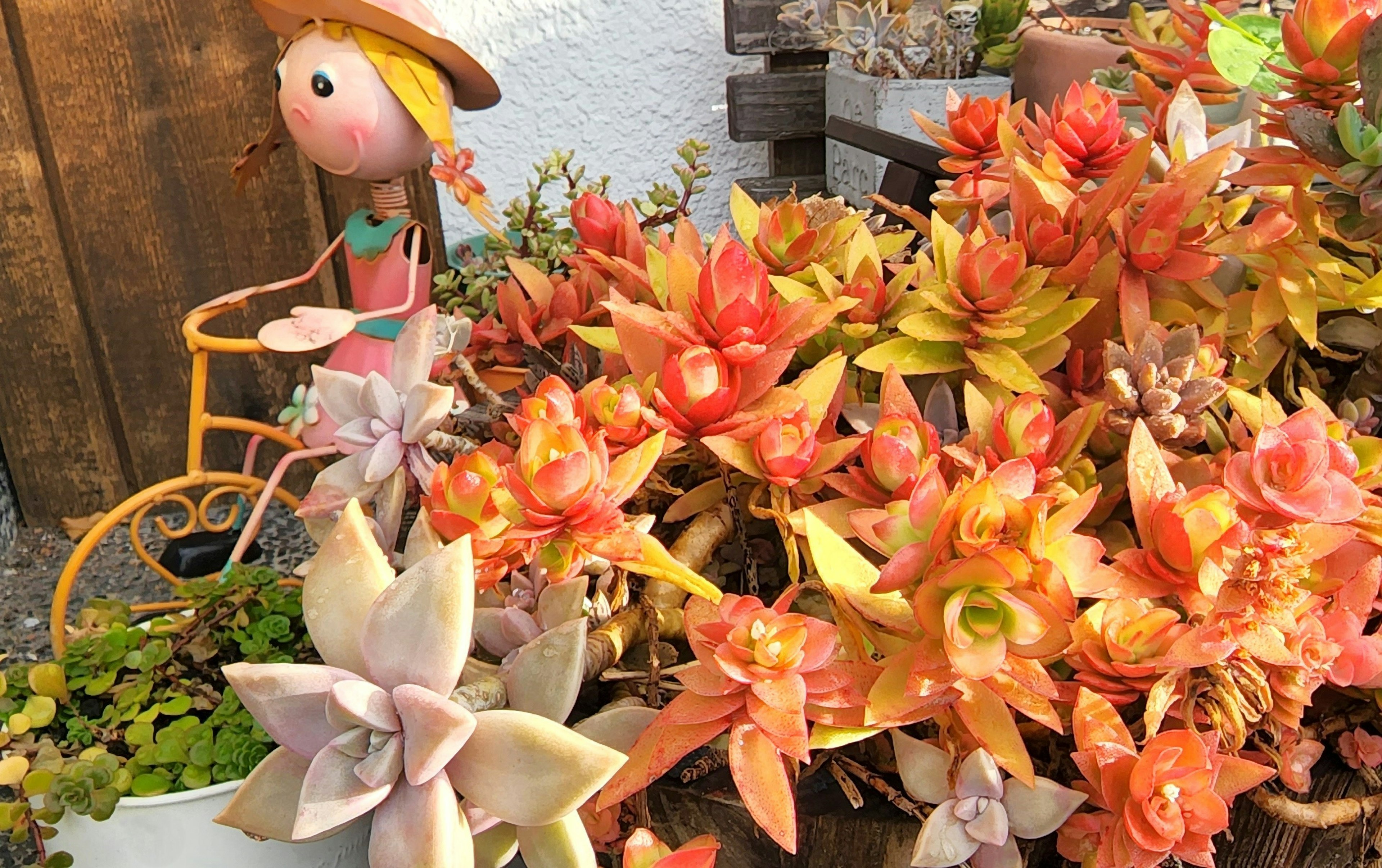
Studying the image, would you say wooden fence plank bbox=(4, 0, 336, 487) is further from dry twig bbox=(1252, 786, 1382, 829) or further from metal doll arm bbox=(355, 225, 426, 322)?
dry twig bbox=(1252, 786, 1382, 829)

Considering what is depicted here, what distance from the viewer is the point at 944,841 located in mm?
348

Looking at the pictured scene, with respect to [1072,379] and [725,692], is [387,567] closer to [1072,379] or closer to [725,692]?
[725,692]

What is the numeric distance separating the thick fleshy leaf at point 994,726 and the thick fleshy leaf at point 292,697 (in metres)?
0.21

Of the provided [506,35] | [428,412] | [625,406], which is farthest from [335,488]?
[506,35]

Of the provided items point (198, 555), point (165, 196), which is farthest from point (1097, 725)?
point (165, 196)

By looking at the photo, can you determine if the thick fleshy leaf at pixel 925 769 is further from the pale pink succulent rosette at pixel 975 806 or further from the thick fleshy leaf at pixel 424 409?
the thick fleshy leaf at pixel 424 409

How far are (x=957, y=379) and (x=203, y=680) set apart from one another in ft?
1.75

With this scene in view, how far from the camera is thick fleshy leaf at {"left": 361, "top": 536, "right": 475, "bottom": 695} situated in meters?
0.30

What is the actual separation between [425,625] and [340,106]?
773mm

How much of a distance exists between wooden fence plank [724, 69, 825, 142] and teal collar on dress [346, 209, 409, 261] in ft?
1.54

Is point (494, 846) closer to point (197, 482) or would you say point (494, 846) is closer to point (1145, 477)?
point (1145, 477)

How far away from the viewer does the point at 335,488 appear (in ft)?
1.46

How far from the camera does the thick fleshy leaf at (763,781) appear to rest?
300 millimetres

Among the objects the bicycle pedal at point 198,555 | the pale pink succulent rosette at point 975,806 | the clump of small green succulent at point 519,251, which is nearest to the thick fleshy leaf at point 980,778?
the pale pink succulent rosette at point 975,806
